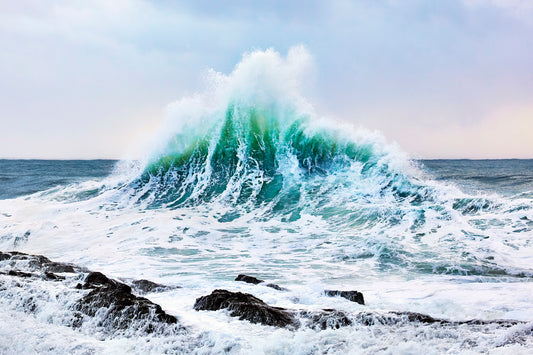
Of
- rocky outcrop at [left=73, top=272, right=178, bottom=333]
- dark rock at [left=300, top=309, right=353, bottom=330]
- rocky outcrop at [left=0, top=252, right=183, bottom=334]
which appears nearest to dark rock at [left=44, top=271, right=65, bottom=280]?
rocky outcrop at [left=0, top=252, right=183, bottom=334]

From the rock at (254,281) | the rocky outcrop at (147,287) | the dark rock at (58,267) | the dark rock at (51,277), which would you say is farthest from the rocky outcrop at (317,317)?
the dark rock at (58,267)

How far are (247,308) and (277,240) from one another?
5704 mm

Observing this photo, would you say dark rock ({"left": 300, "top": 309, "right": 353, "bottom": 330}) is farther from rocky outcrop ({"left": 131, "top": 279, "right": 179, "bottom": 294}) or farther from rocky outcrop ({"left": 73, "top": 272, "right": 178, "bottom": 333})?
rocky outcrop ({"left": 131, "top": 279, "right": 179, "bottom": 294})

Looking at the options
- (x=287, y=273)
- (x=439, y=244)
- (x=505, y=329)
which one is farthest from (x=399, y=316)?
(x=439, y=244)

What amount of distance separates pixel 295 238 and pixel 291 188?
488 centimetres

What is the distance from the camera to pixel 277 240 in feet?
32.8

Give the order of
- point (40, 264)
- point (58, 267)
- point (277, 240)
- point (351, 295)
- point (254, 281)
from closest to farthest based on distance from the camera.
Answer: point (351, 295) < point (254, 281) < point (58, 267) < point (40, 264) < point (277, 240)

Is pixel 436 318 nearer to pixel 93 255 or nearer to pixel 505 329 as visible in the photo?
pixel 505 329

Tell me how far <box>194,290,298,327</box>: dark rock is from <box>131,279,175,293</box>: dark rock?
1.16 meters

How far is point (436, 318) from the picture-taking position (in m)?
4.31

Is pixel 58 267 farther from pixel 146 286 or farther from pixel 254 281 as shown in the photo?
pixel 254 281

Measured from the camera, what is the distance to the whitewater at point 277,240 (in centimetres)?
384

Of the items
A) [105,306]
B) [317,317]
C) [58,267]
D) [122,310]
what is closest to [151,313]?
[122,310]

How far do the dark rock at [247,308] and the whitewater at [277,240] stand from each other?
0.11m
